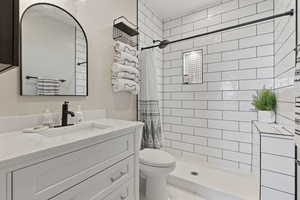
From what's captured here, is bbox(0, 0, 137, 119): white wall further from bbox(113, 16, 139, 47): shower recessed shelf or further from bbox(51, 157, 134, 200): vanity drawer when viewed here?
bbox(51, 157, 134, 200): vanity drawer

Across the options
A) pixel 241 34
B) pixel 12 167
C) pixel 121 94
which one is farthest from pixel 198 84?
pixel 12 167

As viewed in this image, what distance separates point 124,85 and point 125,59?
1.02 ft

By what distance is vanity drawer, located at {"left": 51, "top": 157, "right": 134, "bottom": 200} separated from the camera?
0.78 meters

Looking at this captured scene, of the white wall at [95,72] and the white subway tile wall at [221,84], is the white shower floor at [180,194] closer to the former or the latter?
the white subway tile wall at [221,84]

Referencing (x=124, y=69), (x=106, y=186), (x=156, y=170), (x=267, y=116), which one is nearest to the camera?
(x=106, y=186)

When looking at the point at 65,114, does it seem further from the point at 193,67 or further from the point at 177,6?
the point at 177,6

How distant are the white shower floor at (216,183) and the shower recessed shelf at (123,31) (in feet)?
6.28

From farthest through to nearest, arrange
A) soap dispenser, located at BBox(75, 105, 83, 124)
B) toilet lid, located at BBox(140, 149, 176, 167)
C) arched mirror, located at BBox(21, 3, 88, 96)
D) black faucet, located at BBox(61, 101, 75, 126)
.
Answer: toilet lid, located at BBox(140, 149, 176, 167) < soap dispenser, located at BBox(75, 105, 83, 124) < black faucet, located at BBox(61, 101, 75, 126) < arched mirror, located at BBox(21, 3, 88, 96)

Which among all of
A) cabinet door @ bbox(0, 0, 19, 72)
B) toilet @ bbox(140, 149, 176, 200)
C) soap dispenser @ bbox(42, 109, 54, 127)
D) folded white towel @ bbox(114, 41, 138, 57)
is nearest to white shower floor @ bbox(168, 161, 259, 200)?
toilet @ bbox(140, 149, 176, 200)

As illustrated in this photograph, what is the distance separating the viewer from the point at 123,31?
1.80 m

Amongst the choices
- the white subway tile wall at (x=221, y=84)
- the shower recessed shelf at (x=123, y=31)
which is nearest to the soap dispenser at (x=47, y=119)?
the shower recessed shelf at (x=123, y=31)

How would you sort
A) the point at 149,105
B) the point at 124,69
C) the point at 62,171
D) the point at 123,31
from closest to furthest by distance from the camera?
the point at 62,171
the point at 124,69
the point at 123,31
the point at 149,105

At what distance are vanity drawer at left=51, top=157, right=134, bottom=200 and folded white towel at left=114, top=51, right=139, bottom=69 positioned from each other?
1.05m

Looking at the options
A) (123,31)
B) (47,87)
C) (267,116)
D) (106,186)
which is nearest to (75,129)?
(47,87)
